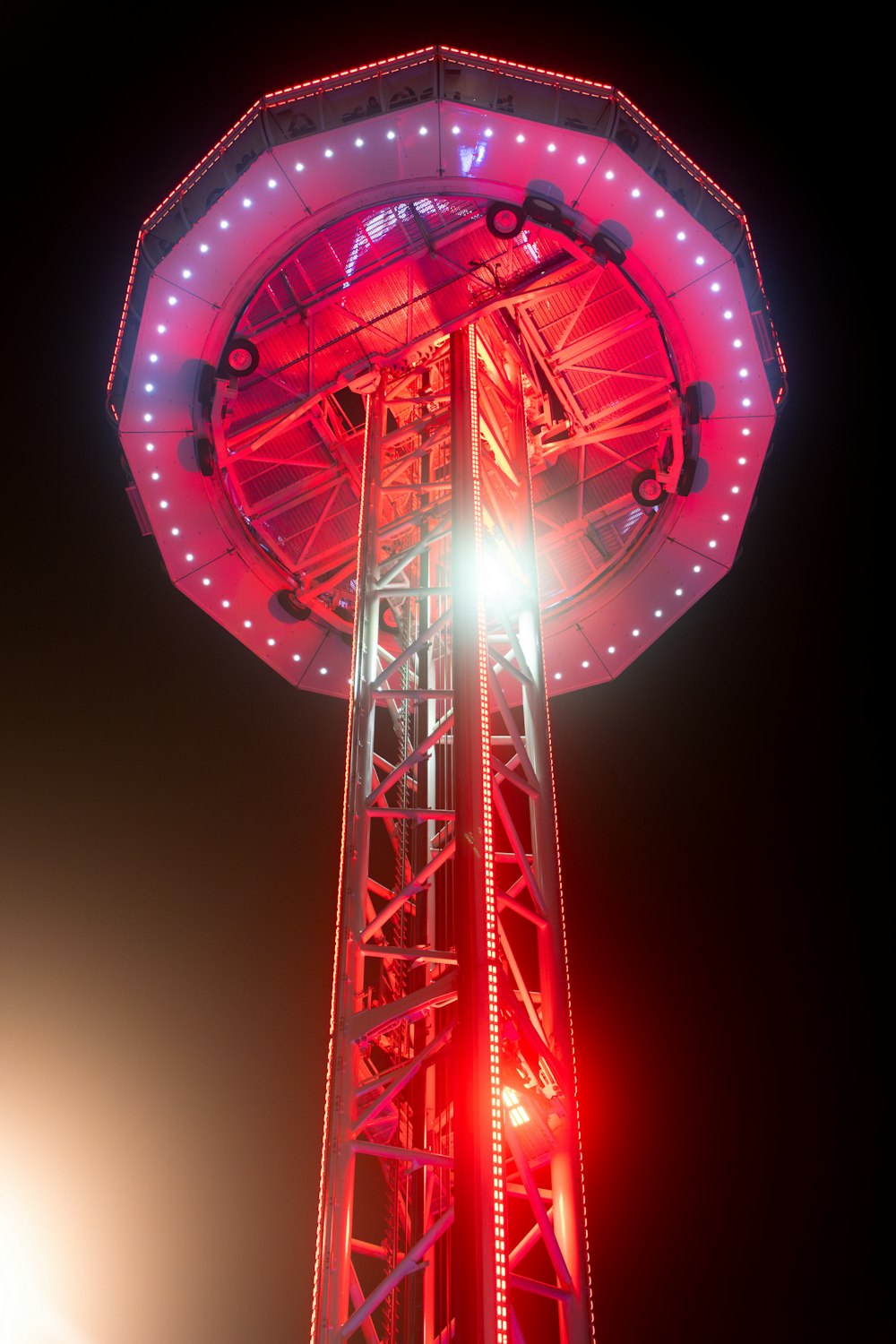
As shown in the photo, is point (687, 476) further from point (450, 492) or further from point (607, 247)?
point (450, 492)

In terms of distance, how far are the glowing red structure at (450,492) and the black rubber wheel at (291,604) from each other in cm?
3

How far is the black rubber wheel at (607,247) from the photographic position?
968 cm

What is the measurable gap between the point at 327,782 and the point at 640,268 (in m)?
9.79

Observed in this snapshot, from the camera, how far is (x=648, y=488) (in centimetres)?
1155

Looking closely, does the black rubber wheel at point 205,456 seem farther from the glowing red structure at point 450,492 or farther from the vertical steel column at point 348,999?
the vertical steel column at point 348,999

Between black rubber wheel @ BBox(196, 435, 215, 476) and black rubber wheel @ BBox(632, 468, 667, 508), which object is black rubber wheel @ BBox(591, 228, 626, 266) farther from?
black rubber wheel @ BBox(196, 435, 215, 476)

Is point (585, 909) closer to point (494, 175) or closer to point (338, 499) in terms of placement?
point (338, 499)

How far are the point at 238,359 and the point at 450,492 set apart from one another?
2785mm

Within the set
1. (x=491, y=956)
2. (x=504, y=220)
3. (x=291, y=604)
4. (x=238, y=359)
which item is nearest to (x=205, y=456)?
(x=238, y=359)

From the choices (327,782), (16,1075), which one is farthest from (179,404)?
(16,1075)

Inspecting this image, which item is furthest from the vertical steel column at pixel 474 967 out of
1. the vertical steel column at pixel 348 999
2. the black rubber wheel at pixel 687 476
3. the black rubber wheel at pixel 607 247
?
the black rubber wheel at pixel 687 476

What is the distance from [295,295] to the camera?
11.4 meters

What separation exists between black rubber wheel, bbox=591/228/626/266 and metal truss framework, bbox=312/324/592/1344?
5.22 feet

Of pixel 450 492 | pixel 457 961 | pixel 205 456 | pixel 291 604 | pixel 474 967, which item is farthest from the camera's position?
pixel 291 604
